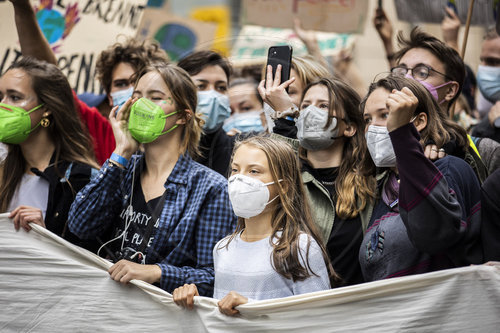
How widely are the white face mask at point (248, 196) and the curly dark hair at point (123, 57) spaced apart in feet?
6.97

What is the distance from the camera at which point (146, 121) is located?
3.60 m

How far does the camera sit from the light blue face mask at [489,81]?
4832mm

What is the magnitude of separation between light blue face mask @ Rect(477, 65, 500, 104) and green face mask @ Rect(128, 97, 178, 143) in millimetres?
2355

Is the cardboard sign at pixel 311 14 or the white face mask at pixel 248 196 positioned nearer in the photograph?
the white face mask at pixel 248 196

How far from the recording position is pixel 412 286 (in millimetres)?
2578

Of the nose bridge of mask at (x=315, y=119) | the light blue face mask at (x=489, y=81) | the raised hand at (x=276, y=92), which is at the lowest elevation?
the nose bridge of mask at (x=315, y=119)

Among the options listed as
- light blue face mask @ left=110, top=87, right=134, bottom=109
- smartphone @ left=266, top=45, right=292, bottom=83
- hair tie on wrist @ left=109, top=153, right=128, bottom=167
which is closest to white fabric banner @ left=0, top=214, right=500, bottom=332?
hair tie on wrist @ left=109, top=153, right=128, bottom=167

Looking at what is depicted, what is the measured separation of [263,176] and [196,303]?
0.61 meters

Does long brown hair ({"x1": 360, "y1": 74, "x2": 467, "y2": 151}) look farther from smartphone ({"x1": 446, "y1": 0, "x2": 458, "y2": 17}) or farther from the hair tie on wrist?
smartphone ({"x1": 446, "y1": 0, "x2": 458, "y2": 17})

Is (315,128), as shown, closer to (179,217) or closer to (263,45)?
(263,45)

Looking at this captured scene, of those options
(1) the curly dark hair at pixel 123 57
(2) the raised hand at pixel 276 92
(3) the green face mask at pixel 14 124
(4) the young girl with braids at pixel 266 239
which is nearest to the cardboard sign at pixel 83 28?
(1) the curly dark hair at pixel 123 57

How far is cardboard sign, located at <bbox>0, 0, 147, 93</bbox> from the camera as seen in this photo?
5312 mm

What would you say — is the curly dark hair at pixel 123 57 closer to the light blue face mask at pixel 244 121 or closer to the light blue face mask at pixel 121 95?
the light blue face mask at pixel 121 95

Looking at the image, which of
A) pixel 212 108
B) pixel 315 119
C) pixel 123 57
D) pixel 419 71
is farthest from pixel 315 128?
pixel 123 57
